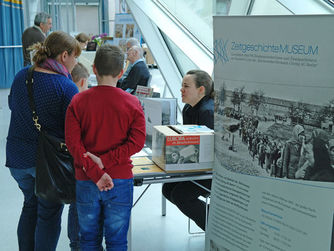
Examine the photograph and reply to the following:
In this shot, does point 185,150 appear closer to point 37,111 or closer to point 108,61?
point 108,61

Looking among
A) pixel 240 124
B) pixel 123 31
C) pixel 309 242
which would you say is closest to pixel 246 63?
pixel 240 124

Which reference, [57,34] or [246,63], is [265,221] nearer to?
[246,63]

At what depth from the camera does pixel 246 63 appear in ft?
6.17

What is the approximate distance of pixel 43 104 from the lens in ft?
7.10

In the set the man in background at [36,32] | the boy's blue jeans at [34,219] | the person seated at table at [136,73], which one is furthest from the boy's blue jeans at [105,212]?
the man in background at [36,32]

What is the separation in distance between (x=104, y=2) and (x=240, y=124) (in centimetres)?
2111

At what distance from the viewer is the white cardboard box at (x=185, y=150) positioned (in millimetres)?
2426

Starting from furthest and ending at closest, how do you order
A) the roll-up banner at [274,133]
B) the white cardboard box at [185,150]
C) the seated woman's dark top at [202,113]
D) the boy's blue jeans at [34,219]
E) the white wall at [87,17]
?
the white wall at [87,17] → the seated woman's dark top at [202,113] → the white cardboard box at [185,150] → the boy's blue jeans at [34,219] → the roll-up banner at [274,133]

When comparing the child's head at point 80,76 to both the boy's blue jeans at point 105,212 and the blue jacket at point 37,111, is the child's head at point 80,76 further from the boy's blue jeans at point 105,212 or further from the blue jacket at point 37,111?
the boy's blue jeans at point 105,212

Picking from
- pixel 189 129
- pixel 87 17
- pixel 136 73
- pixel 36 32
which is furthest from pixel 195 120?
pixel 87 17

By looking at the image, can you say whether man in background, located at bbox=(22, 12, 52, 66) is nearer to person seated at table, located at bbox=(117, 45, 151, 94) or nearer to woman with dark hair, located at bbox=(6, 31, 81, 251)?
person seated at table, located at bbox=(117, 45, 151, 94)

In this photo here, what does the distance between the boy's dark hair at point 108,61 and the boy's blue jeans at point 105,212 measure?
54 centimetres

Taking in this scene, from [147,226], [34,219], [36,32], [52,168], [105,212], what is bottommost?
[147,226]

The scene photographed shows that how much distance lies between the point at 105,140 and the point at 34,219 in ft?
2.58
